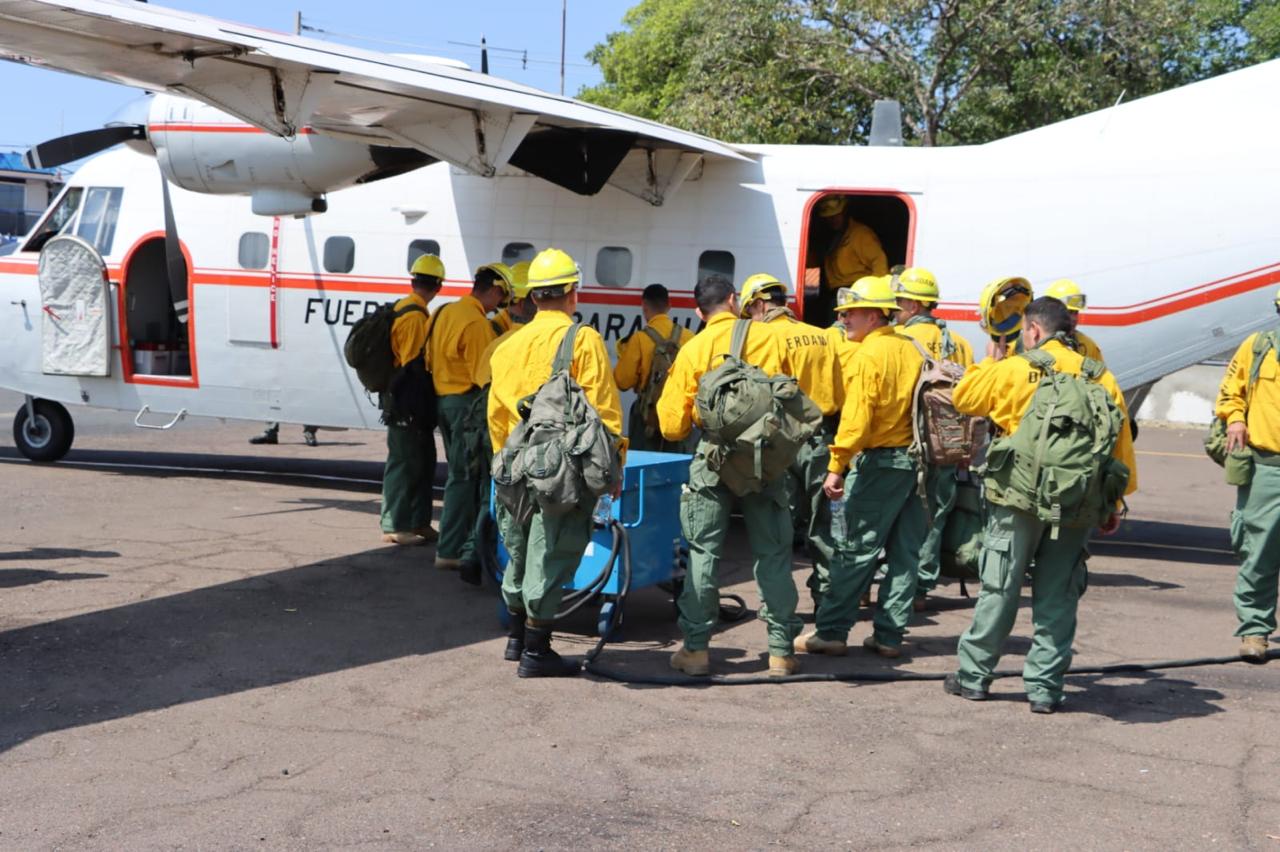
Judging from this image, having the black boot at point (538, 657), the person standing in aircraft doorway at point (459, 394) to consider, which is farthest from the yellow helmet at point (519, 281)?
the black boot at point (538, 657)

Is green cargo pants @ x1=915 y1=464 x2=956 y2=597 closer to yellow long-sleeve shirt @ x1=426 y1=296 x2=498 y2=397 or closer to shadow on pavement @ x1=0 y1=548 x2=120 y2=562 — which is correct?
yellow long-sleeve shirt @ x1=426 y1=296 x2=498 y2=397

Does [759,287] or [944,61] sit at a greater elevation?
[944,61]

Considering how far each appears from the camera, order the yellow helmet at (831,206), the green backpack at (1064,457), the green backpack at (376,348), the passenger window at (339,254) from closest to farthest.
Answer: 1. the green backpack at (1064,457)
2. the green backpack at (376,348)
3. the yellow helmet at (831,206)
4. the passenger window at (339,254)

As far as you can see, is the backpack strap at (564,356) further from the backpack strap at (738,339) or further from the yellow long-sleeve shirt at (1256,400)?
the yellow long-sleeve shirt at (1256,400)

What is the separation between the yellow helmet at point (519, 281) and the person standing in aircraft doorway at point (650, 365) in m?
0.94

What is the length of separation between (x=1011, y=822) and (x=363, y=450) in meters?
12.5

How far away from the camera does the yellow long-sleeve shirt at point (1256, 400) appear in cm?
718

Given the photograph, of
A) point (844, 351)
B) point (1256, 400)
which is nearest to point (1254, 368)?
point (1256, 400)

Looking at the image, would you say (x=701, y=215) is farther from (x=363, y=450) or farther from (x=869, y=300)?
(x=363, y=450)

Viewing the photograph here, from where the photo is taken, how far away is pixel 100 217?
12.9 metres

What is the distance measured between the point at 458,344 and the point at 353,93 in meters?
1.89

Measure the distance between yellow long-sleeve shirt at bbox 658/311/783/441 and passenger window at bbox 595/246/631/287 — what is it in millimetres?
4387

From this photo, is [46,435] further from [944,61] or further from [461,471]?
[944,61]

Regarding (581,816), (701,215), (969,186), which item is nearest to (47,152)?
(701,215)
